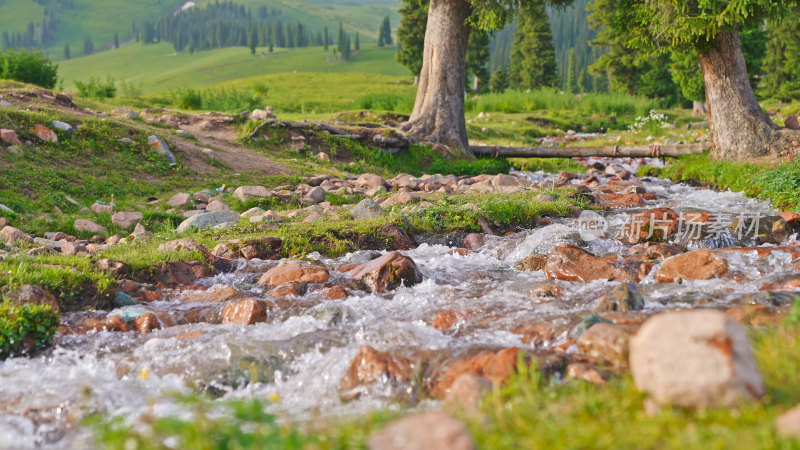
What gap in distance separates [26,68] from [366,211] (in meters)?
16.4

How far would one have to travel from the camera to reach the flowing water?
3842 millimetres

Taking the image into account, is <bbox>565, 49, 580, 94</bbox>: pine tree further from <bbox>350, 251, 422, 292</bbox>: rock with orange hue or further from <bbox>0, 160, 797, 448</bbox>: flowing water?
<bbox>0, 160, 797, 448</bbox>: flowing water

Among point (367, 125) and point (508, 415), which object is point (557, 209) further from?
point (367, 125)

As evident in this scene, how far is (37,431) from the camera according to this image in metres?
3.63

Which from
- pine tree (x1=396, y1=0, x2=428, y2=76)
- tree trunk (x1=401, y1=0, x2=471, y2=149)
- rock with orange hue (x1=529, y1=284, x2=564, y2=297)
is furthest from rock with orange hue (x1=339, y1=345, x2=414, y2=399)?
pine tree (x1=396, y1=0, x2=428, y2=76)

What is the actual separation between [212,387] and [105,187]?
7.89 meters

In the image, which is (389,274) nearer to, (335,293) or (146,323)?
(335,293)

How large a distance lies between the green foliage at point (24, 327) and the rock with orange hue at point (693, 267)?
5.45 metres

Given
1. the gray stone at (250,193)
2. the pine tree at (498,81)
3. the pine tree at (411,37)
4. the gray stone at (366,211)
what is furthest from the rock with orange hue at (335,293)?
the pine tree at (498,81)

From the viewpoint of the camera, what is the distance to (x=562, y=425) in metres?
2.80

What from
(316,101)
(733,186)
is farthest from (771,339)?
(316,101)

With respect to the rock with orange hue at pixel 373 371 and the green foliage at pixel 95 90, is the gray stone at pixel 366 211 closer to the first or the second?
the rock with orange hue at pixel 373 371

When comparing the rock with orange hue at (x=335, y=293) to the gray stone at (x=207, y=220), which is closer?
the rock with orange hue at (x=335, y=293)

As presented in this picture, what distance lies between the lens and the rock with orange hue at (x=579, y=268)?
6.54 metres
